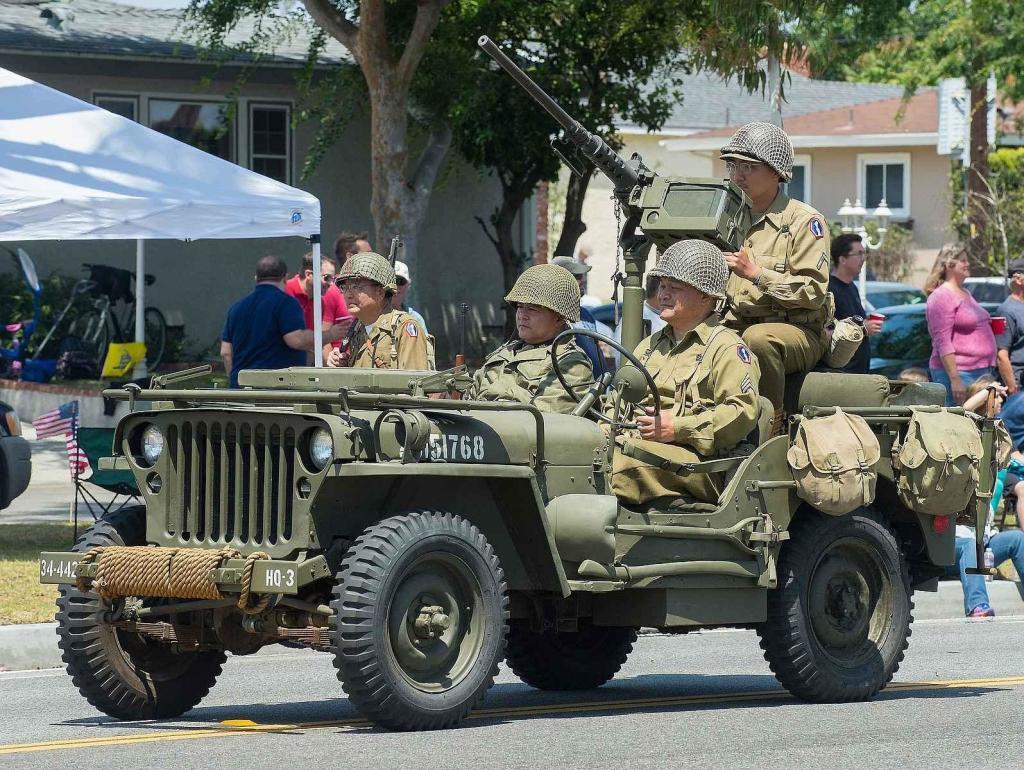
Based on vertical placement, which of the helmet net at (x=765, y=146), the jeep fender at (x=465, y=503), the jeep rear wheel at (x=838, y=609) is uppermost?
the helmet net at (x=765, y=146)

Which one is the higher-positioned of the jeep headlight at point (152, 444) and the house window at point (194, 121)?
the house window at point (194, 121)

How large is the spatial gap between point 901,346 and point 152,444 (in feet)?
46.9

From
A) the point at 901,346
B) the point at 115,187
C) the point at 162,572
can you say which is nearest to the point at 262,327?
the point at 115,187

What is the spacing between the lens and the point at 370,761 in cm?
716

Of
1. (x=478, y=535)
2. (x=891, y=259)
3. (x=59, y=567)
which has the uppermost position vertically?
(x=891, y=259)

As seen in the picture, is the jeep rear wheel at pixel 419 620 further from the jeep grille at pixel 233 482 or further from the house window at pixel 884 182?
the house window at pixel 884 182

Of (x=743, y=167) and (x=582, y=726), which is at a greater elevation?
(x=743, y=167)

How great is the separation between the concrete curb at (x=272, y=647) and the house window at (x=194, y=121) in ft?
52.1

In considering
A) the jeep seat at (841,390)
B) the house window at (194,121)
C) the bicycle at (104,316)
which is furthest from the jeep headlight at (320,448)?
the house window at (194,121)

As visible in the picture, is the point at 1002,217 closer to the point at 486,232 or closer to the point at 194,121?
the point at 486,232

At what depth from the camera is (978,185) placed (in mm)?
38031

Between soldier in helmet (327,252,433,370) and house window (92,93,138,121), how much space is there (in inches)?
664

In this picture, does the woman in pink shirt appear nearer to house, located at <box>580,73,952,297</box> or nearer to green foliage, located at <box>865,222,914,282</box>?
green foliage, located at <box>865,222,914,282</box>

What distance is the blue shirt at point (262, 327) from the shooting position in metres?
13.6
